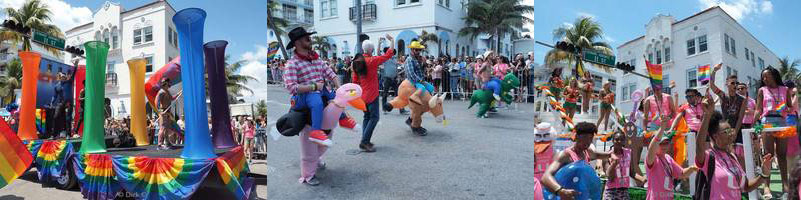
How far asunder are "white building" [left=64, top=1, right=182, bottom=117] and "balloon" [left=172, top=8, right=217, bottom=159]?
1.03m

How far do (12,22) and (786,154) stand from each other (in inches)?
346

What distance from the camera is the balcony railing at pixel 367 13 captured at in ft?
7.98

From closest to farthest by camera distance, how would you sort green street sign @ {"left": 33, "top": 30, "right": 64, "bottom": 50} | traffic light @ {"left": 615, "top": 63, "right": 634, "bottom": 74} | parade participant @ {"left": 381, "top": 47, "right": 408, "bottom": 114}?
parade participant @ {"left": 381, "top": 47, "right": 408, "bottom": 114} < traffic light @ {"left": 615, "top": 63, "right": 634, "bottom": 74} < green street sign @ {"left": 33, "top": 30, "right": 64, "bottom": 50}

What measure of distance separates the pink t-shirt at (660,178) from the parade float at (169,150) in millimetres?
3309

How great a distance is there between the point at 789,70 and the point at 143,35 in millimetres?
6469

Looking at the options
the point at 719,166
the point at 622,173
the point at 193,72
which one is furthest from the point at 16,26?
the point at 719,166

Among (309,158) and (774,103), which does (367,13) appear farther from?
(774,103)

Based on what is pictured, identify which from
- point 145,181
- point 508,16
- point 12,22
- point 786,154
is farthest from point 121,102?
point 786,154

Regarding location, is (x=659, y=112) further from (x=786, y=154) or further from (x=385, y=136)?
(x=385, y=136)

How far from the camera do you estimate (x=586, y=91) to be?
12.4 feet

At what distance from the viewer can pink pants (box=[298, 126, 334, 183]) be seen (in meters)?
2.42

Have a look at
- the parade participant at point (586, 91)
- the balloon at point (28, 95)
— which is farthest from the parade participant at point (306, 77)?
the balloon at point (28, 95)

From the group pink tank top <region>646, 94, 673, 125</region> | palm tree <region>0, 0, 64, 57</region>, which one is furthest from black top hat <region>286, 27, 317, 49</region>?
palm tree <region>0, 0, 64, 57</region>

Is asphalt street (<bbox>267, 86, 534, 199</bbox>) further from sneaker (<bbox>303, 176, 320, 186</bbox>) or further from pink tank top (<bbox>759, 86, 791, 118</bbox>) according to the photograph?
pink tank top (<bbox>759, 86, 791, 118</bbox>)
